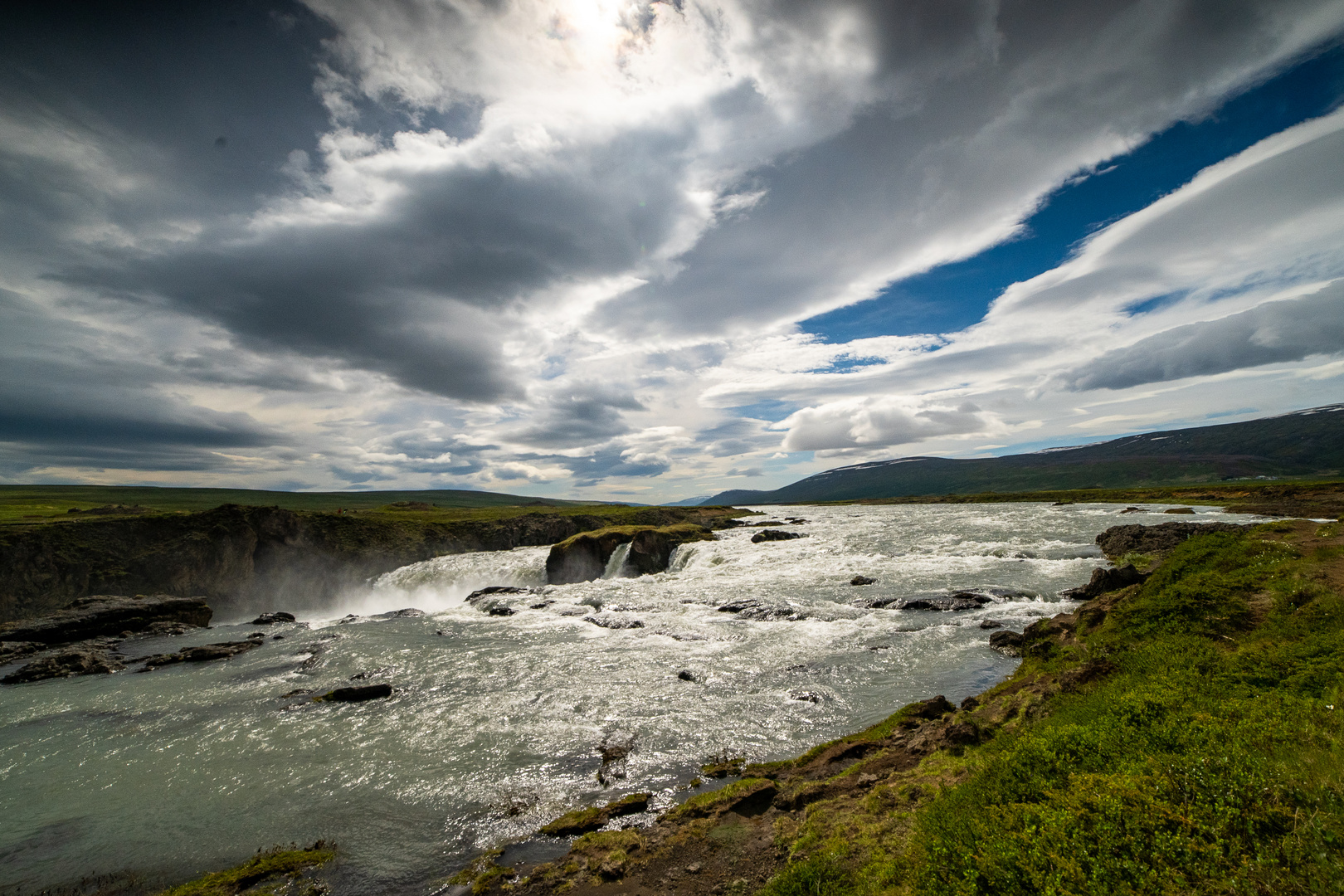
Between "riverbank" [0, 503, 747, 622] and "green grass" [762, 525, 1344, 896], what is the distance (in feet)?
224

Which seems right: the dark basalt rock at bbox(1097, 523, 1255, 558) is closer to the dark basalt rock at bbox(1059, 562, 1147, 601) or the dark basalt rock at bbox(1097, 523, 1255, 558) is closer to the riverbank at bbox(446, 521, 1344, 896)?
the dark basalt rock at bbox(1059, 562, 1147, 601)

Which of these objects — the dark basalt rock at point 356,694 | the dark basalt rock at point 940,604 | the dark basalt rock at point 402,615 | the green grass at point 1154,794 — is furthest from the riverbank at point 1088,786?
the dark basalt rock at point 402,615

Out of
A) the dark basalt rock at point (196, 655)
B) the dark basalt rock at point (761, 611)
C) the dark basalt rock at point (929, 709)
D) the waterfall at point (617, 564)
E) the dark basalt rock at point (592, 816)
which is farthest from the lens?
the waterfall at point (617, 564)

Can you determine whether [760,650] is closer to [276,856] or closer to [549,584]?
[276,856]

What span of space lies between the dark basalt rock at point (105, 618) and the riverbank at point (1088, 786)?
46524 mm

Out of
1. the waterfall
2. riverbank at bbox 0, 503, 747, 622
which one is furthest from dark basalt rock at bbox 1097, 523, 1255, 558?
riverbank at bbox 0, 503, 747, 622

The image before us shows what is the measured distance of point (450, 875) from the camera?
395 inches

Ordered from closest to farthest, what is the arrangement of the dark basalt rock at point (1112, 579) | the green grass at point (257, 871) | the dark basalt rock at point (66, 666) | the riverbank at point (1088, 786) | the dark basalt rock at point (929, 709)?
the riverbank at point (1088, 786), the green grass at point (257, 871), the dark basalt rock at point (929, 709), the dark basalt rock at point (1112, 579), the dark basalt rock at point (66, 666)

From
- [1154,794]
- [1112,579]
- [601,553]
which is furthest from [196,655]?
[1112,579]

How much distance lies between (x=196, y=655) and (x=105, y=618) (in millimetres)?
15972

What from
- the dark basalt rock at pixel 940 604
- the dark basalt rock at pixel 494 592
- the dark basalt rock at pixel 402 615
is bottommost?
the dark basalt rock at pixel 402 615

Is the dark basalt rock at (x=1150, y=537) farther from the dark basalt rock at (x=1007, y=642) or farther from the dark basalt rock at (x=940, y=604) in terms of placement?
the dark basalt rock at (x=1007, y=642)

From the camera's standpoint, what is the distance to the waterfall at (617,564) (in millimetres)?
51281

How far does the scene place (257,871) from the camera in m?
10.4
